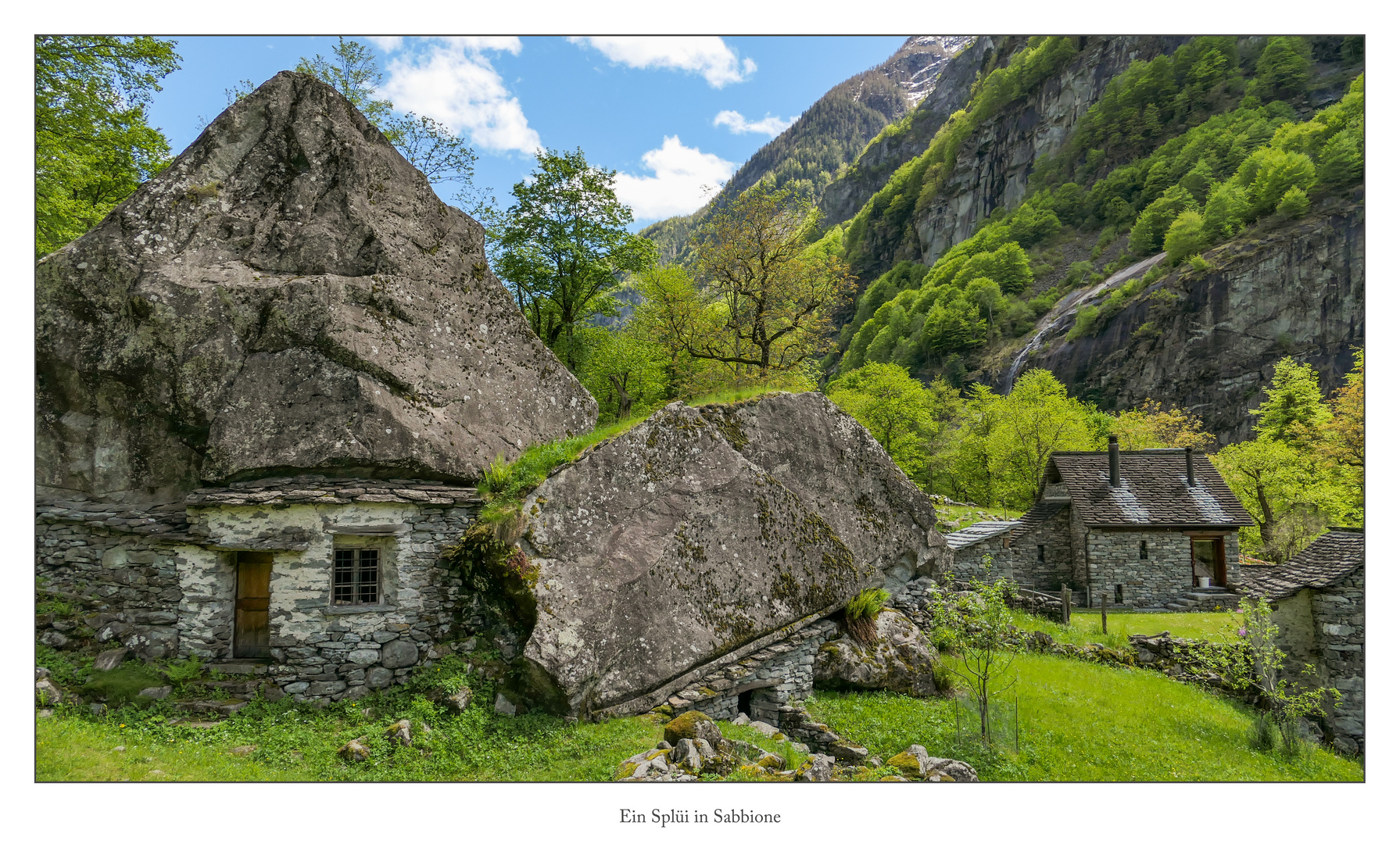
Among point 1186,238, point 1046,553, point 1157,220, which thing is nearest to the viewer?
point 1046,553

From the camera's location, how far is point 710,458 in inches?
473

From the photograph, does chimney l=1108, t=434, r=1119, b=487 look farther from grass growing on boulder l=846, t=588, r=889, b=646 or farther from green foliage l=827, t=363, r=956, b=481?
grass growing on boulder l=846, t=588, r=889, b=646

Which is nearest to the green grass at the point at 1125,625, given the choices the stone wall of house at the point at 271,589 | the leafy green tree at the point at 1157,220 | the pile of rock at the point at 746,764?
the pile of rock at the point at 746,764

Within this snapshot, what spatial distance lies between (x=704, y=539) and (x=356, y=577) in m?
5.89

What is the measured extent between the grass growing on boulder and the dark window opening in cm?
904

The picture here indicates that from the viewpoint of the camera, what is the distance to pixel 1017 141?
339 ft

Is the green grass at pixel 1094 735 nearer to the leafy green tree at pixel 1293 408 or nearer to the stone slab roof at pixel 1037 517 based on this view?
the stone slab roof at pixel 1037 517

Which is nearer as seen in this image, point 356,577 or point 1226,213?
point 356,577

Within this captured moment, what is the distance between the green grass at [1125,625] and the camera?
714 inches

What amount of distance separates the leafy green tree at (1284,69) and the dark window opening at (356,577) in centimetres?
9757

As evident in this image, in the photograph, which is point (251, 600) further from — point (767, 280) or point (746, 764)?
point (767, 280)

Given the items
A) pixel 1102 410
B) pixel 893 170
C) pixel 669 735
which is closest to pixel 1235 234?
pixel 1102 410

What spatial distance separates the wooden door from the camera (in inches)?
407

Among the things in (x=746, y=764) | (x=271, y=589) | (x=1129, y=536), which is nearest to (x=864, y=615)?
(x=746, y=764)
